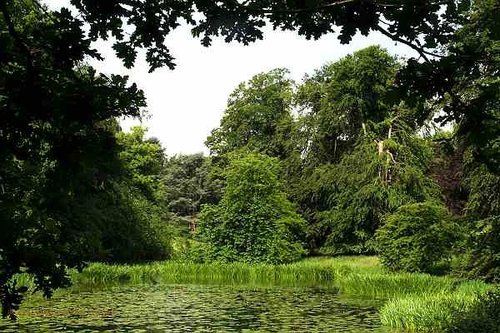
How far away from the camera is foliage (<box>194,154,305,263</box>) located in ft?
75.5

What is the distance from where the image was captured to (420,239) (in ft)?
57.8

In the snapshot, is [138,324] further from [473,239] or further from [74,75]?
[74,75]

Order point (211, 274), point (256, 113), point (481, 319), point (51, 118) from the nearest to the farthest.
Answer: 1. point (51, 118)
2. point (481, 319)
3. point (211, 274)
4. point (256, 113)

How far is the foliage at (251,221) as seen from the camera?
75.5 feet

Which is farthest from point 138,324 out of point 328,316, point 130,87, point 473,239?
point 130,87

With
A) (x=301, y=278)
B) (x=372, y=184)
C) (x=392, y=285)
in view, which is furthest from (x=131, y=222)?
(x=392, y=285)

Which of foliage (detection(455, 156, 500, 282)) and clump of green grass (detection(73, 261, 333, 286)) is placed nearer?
foliage (detection(455, 156, 500, 282))

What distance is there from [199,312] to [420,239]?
7.88 metres

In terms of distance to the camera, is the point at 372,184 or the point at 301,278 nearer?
the point at 301,278

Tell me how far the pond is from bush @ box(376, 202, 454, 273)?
2.66 metres

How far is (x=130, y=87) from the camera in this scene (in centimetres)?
306

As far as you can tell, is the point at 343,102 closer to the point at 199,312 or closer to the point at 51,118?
the point at 199,312

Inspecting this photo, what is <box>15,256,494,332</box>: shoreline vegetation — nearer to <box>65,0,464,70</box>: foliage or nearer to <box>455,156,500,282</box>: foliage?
<box>455,156,500,282</box>: foliage

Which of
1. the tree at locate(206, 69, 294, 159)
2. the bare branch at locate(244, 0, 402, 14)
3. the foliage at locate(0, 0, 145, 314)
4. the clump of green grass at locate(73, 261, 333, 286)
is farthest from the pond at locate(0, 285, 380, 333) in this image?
the tree at locate(206, 69, 294, 159)
